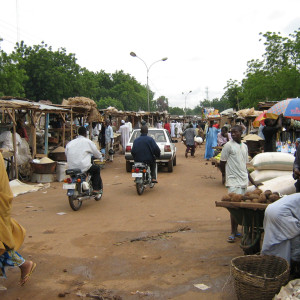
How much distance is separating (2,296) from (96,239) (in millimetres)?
2049

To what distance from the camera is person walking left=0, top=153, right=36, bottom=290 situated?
3.55 m

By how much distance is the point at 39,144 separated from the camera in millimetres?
13602

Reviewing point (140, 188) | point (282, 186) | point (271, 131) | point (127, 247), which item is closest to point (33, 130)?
point (140, 188)

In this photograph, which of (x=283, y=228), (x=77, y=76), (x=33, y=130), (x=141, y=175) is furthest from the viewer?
(x=77, y=76)

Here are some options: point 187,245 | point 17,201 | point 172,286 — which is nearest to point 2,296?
point 172,286

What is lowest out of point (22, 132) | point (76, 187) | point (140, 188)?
point (140, 188)

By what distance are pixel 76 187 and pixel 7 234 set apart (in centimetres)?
411

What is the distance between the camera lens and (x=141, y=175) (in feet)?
29.7

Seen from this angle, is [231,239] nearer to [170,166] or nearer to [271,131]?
[271,131]

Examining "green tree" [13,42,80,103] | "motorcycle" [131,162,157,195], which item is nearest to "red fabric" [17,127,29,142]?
"motorcycle" [131,162,157,195]

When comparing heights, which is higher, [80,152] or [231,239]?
[80,152]

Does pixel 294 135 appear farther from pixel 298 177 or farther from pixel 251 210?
pixel 251 210

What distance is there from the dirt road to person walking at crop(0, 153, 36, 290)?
0.34 m

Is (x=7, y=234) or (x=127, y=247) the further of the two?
(x=127, y=247)
